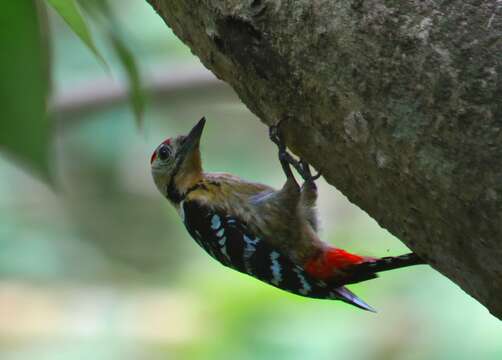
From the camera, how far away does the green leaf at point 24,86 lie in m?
2.14

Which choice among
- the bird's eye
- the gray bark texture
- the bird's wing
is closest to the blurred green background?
the bird's eye

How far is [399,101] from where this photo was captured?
1748 mm

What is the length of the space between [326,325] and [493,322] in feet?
2.88

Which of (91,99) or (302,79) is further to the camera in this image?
(91,99)

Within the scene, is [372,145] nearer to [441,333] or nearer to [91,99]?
[441,333]

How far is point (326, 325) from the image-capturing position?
14.1ft

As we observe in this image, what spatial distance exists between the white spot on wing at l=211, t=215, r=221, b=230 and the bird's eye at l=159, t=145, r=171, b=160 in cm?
53

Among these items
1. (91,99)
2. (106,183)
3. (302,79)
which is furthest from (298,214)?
(106,183)

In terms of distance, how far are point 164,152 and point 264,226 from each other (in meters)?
0.76

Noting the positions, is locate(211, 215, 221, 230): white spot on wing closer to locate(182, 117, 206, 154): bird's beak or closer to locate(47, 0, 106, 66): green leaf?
locate(182, 117, 206, 154): bird's beak

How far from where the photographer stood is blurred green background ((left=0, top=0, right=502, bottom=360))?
14.2 ft

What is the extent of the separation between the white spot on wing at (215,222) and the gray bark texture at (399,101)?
55.9 inches

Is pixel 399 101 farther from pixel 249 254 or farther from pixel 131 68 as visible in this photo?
pixel 249 254

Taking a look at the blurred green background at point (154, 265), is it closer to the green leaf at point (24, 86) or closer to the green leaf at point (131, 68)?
the green leaf at point (131, 68)
